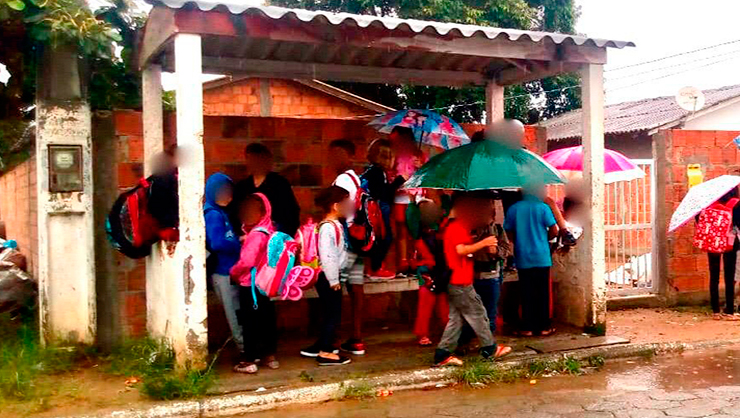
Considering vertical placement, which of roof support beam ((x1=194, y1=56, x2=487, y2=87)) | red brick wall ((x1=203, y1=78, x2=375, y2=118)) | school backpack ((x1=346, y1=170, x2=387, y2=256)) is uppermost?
red brick wall ((x1=203, y1=78, x2=375, y2=118))

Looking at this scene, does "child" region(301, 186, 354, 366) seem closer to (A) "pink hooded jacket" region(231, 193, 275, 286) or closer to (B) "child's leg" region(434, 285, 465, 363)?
(A) "pink hooded jacket" region(231, 193, 275, 286)

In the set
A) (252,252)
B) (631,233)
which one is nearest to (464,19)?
(631,233)

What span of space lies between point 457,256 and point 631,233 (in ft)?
12.9

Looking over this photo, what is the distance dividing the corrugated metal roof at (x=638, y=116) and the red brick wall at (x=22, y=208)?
12331 millimetres

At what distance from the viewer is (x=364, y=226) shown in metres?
6.07

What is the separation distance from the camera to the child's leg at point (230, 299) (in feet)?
18.8

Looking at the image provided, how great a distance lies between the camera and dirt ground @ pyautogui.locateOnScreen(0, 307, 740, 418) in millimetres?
4973

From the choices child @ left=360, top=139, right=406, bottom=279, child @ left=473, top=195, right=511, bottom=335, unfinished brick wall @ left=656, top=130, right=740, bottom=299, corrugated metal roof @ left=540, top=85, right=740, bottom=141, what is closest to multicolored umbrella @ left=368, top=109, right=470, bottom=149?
child @ left=360, top=139, right=406, bottom=279

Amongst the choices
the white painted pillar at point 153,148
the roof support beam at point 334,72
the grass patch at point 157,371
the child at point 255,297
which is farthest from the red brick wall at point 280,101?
the child at point 255,297

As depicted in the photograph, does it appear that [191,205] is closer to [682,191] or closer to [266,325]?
[266,325]

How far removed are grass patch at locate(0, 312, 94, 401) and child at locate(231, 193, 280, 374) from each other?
4.90 ft

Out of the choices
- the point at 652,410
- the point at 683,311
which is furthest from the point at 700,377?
the point at 683,311

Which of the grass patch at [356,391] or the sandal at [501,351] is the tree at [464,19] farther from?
the grass patch at [356,391]

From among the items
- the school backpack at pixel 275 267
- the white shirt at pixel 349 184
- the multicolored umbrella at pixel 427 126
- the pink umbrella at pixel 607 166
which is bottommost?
the school backpack at pixel 275 267
